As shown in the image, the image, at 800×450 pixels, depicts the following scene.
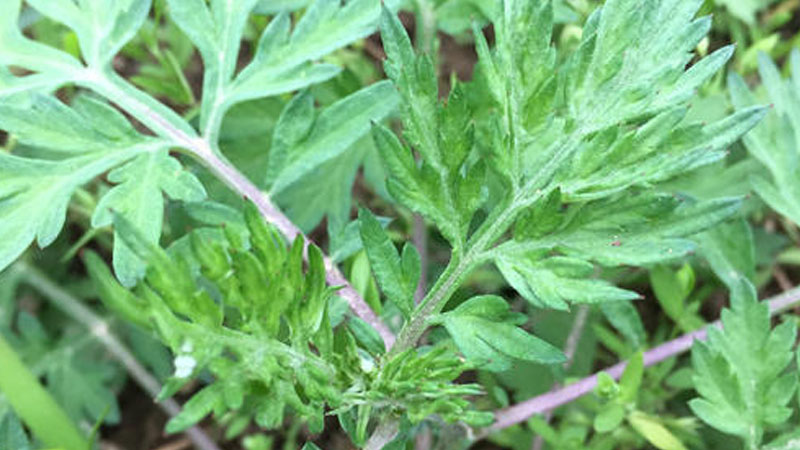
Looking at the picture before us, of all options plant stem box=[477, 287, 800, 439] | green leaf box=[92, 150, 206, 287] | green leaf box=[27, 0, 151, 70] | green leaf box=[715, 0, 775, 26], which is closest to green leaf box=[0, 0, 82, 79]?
green leaf box=[27, 0, 151, 70]

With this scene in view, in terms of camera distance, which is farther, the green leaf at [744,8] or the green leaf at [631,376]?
the green leaf at [744,8]

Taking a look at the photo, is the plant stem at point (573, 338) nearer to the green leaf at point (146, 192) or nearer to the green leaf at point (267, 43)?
the green leaf at point (267, 43)

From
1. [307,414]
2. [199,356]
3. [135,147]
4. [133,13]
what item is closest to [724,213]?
[307,414]

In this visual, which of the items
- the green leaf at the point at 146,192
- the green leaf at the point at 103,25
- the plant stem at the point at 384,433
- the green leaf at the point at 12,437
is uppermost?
the green leaf at the point at 103,25

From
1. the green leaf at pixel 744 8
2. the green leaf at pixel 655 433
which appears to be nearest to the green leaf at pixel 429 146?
the green leaf at pixel 655 433

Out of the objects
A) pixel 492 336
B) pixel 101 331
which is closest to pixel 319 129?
pixel 492 336

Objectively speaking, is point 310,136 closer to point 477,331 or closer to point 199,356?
point 477,331

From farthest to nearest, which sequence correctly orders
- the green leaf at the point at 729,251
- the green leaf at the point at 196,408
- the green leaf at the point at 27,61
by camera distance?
the green leaf at the point at 729,251 → the green leaf at the point at 27,61 → the green leaf at the point at 196,408
